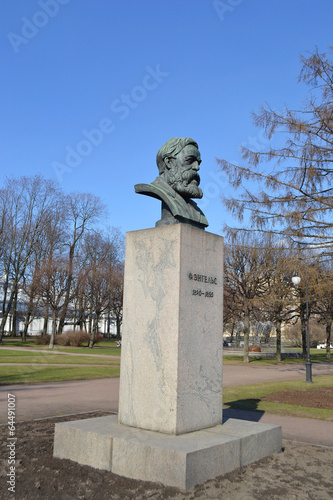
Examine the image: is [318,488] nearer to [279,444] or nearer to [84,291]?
[279,444]

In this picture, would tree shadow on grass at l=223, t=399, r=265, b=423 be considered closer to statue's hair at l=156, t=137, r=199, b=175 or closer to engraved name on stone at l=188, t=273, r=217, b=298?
engraved name on stone at l=188, t=273, r=217, b=298

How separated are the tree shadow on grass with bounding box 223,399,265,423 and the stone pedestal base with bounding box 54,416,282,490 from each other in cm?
322

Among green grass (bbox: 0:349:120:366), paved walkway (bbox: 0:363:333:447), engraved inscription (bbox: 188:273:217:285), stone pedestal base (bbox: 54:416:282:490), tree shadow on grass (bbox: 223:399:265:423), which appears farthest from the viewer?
green grass (bbox: 0:349:120:366)

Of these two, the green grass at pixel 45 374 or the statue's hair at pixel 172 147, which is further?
the green grass at pixel 45 374

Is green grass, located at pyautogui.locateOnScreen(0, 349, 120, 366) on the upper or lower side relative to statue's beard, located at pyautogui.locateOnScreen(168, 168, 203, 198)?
lower

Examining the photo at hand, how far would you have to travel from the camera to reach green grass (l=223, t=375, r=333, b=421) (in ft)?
34.3

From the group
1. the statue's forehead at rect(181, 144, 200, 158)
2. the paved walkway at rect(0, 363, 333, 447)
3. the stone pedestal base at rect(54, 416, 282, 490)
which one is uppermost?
the statue's forehead at rect(181, 144, 200, 158)

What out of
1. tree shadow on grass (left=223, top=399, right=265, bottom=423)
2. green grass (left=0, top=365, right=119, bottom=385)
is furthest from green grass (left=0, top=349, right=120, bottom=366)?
tree shadow on grass (left=223, top=399, right=265, bottom=423)

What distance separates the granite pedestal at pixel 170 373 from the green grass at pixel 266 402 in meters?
4.48

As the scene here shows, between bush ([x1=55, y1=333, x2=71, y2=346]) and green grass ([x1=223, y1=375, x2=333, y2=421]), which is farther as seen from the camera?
bush ([x1=55, y1=333, x2=71, y2=346])

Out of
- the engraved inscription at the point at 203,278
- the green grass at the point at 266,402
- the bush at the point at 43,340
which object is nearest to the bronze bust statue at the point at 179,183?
the engraved inscription at the point at 203,278

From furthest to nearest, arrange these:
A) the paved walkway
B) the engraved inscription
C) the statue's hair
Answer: the paved walkway → the statue's hair → the engraved inscription

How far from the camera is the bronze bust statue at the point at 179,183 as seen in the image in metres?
6.58

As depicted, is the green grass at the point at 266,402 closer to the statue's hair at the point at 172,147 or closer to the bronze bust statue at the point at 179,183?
the bronze bust statue at the point at 179,183
